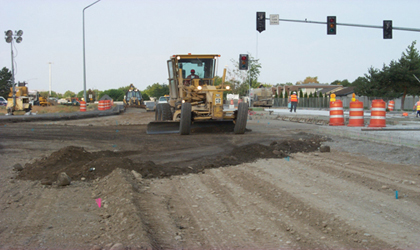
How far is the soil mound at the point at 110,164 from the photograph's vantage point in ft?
23.2

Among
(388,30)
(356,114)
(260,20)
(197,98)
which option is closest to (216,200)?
(197,98)

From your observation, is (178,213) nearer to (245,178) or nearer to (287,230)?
(287,230)

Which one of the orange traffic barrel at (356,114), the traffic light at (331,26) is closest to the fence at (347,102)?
the traffic light at (331,26)

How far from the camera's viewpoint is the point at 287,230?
14.2 ft

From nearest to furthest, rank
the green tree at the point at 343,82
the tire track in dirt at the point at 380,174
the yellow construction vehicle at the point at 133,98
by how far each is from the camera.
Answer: the tire track in dirt at the point at 380,174 < the yellow construction vehicle at the point at 133,98 < the green tree at the point at 343,82

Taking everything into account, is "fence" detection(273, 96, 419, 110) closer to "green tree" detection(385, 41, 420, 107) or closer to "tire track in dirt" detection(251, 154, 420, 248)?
"green tree" detection(385, 41, 420, 107)

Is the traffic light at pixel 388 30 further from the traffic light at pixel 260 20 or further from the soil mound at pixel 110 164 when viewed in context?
the soil mound at pixel 110 164

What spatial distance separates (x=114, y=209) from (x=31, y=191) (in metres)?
1.89

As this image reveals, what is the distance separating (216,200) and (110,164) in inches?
106

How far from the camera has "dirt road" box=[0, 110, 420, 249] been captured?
4.05m

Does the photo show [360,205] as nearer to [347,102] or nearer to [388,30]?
[388,30]

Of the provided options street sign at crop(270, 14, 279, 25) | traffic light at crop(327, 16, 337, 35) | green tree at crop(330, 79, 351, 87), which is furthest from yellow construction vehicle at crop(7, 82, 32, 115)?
green tree at crop(330, 79, 351, 87)

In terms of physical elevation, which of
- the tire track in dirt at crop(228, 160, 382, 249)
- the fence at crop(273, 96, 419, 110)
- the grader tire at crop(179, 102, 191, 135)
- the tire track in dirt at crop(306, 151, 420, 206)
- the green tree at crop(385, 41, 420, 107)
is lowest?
the tire track in dirt at crop(228, 160, 382, 249)

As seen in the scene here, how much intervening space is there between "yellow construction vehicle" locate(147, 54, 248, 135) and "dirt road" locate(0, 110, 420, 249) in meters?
4.29
